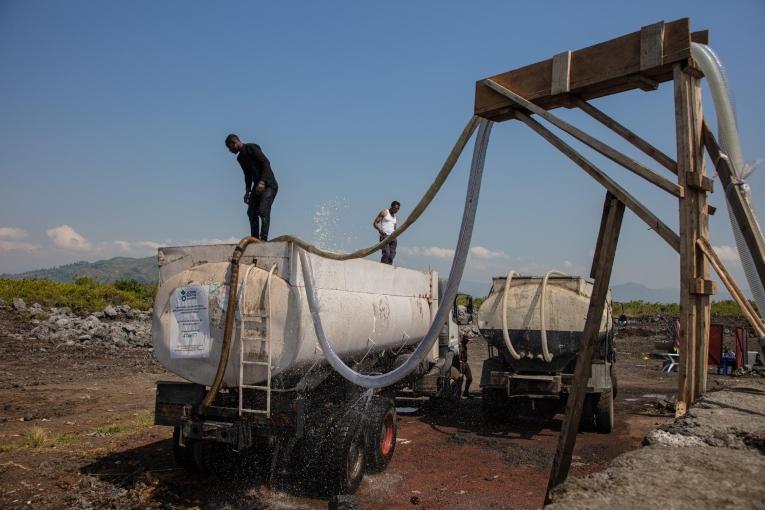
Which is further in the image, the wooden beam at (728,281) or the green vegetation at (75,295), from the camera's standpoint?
the green vegetation at (75,295)

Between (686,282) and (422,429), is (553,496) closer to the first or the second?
(686,282)

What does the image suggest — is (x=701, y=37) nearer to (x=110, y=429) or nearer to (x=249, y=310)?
(x=249, y=310)

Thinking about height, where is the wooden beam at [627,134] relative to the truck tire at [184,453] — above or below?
above

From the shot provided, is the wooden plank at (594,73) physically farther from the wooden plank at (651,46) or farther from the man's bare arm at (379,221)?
the man's bare arm at (379,221)

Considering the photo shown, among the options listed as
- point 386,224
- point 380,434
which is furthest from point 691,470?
point 386,224

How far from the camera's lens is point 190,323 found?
5.86m

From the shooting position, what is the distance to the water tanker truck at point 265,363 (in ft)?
18.1

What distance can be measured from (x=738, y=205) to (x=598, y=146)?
0.91m

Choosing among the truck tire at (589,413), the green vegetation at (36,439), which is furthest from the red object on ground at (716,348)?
the green vegetation at (36,439)

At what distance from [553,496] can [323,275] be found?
385 cm

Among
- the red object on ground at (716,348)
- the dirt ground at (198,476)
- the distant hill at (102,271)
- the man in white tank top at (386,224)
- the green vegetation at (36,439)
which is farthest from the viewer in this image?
the distant hill at (102,271)

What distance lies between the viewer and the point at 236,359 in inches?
221

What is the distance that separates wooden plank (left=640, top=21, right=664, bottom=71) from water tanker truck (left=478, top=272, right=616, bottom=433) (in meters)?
5.92

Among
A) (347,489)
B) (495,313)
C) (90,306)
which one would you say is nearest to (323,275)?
(347,489)
